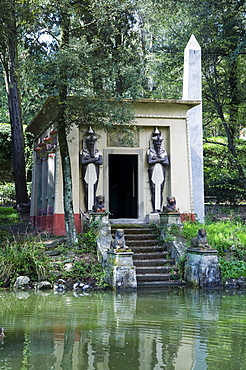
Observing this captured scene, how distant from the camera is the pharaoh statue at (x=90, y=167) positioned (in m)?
16.5

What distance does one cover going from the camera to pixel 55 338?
668 centimetres

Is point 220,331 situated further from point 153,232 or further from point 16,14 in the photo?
point 16,14

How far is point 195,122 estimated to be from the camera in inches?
759

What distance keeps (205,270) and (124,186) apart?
8.01 m

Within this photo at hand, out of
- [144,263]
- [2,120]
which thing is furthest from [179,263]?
[2,120]

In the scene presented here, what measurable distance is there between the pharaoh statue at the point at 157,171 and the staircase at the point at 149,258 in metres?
1.34

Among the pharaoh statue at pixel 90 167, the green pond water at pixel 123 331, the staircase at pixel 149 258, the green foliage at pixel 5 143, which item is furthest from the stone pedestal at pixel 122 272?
the green foliage at pixel 5 143

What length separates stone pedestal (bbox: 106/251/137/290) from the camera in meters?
12.1

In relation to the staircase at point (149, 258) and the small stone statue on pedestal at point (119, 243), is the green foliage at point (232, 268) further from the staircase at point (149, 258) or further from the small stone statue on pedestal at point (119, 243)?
the small stone statue on pedestal at point (119, 243)

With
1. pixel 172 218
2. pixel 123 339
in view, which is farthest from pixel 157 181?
pixel 123 339

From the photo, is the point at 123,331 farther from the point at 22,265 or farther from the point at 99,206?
the point at 99,206

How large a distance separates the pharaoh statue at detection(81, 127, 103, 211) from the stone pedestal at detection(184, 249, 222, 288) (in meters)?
4.85

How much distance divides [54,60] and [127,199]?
719 cm

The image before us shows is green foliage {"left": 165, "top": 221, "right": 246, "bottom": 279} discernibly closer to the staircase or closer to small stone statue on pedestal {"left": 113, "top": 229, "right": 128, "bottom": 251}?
the staircase
